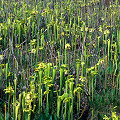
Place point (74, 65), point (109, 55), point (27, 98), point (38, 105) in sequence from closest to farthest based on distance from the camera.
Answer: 1. point (27, 98)
2. point (38, 105)
3. point (74, 65)
4. point (109, 55)

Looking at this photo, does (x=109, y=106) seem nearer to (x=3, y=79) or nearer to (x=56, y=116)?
(x=56, y=116)

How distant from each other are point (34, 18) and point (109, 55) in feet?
4.83

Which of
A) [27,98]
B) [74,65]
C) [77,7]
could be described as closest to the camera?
[27,98]

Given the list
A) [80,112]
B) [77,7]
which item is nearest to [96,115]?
[80,112]

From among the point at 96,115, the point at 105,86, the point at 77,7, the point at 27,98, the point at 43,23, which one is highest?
the point at 77,7

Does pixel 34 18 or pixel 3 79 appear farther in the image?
pixel 34 18

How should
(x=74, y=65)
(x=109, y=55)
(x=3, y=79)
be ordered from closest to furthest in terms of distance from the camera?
(x=3, y=79)
(x=74, y=65)
(x=109, y=55)

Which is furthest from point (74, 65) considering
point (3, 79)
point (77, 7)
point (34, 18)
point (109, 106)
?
point (77, 7)

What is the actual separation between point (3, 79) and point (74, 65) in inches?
34.1

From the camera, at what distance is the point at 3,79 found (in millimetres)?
2150

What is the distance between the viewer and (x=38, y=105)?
183cm

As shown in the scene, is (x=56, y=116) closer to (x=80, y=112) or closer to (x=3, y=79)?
(x=80, y=112)

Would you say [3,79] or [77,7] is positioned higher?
[77,7]

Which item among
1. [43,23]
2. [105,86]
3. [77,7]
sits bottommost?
[105,86]
